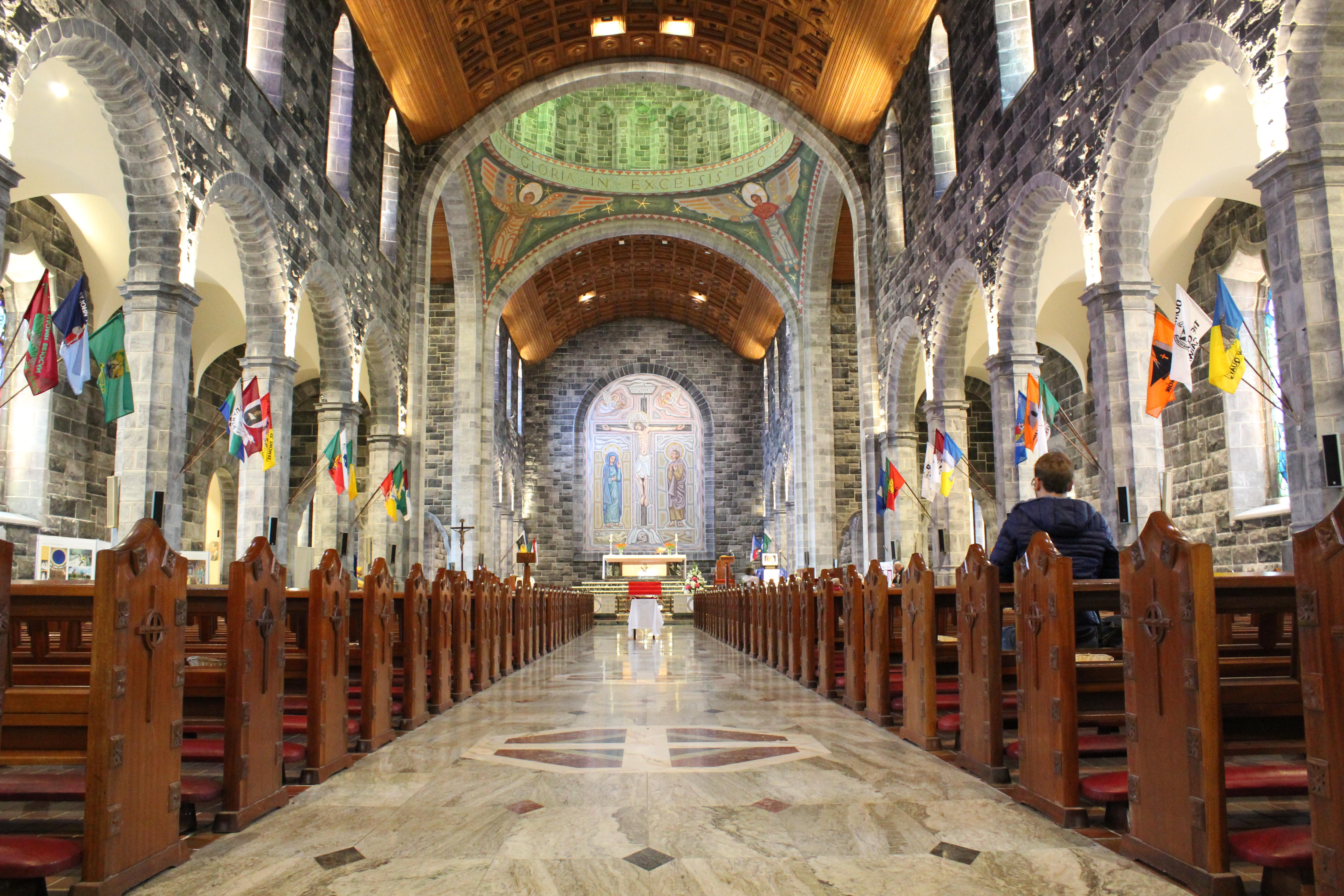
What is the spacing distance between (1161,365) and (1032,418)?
2.29 m

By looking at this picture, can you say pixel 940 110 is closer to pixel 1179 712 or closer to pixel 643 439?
pixel 1179 712

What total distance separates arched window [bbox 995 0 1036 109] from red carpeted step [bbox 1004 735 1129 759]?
292 inches

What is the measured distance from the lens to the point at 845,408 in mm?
18609

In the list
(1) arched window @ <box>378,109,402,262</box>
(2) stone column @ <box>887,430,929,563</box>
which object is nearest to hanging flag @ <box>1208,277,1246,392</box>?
(2) stone column @ <box>887,430,929,563</box>

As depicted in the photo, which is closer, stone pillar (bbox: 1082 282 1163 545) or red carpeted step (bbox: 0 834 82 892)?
red carpeted step (bbox: 0 834 82 892)

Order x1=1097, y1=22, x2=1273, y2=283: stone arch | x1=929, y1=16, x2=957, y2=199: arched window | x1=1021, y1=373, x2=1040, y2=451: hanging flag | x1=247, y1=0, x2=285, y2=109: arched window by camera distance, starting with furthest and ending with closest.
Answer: x1=929, y1=16, x2=957, y2=199: arched window
x1=247, y1=0, x2=285, y2=109: arched window
x1=1021, y1=373, x2=1040, y2=451: hanging flag
x1=1097, y1=22, x2=1273, y2=283: stone arch

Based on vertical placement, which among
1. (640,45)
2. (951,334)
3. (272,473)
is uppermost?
(640,45)

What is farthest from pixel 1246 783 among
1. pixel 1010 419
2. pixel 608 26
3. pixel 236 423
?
pixel 608 26

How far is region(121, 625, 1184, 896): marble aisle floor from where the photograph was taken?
2539 mm

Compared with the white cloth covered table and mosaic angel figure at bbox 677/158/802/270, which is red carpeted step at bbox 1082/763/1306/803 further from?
mosaic angel figure at bbox 677/158/802/270

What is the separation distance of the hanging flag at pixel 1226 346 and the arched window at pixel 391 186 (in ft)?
33.7

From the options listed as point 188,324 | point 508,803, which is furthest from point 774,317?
point 508,803

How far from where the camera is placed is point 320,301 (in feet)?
36.4

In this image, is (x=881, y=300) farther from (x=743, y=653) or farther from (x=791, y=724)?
(x=791, y=724)
